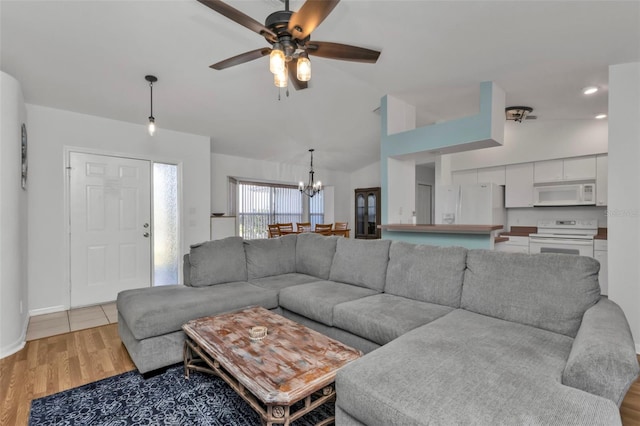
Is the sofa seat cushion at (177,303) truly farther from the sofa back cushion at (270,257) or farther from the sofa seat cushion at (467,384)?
the sofa seat cushion at (467,384)

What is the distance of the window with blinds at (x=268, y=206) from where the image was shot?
6672 millimetres

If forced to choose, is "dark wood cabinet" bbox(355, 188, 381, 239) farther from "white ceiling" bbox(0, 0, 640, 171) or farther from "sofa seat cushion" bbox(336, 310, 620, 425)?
"sofa seat cushion" bbox(336, 310, 620, 425)

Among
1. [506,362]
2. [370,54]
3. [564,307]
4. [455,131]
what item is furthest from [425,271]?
[455,131]

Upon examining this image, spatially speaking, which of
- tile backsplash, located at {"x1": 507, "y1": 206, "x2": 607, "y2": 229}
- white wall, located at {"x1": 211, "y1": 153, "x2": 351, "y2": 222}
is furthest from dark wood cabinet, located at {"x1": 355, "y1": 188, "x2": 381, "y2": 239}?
tile backsplash, located at {"x1": 507, "y1": 206, "x2": 607, "y2": 229}

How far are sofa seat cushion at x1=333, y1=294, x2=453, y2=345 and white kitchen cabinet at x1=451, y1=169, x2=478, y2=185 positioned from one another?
3.94m

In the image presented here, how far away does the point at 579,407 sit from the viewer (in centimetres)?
105

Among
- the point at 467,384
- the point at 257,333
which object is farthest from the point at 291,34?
the point at 467,384

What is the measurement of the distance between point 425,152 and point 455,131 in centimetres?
45

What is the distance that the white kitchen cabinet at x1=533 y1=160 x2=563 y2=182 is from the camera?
4.57 meters

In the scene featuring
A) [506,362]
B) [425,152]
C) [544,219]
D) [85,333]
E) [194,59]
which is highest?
[194,59]

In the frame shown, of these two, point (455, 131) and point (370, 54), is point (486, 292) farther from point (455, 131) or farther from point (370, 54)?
point (455, 131)

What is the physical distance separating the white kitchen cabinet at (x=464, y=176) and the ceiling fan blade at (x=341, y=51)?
4.06 m

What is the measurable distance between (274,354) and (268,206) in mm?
5707

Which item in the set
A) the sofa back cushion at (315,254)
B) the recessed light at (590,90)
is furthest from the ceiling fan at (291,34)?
the recessed light at (590,90)
